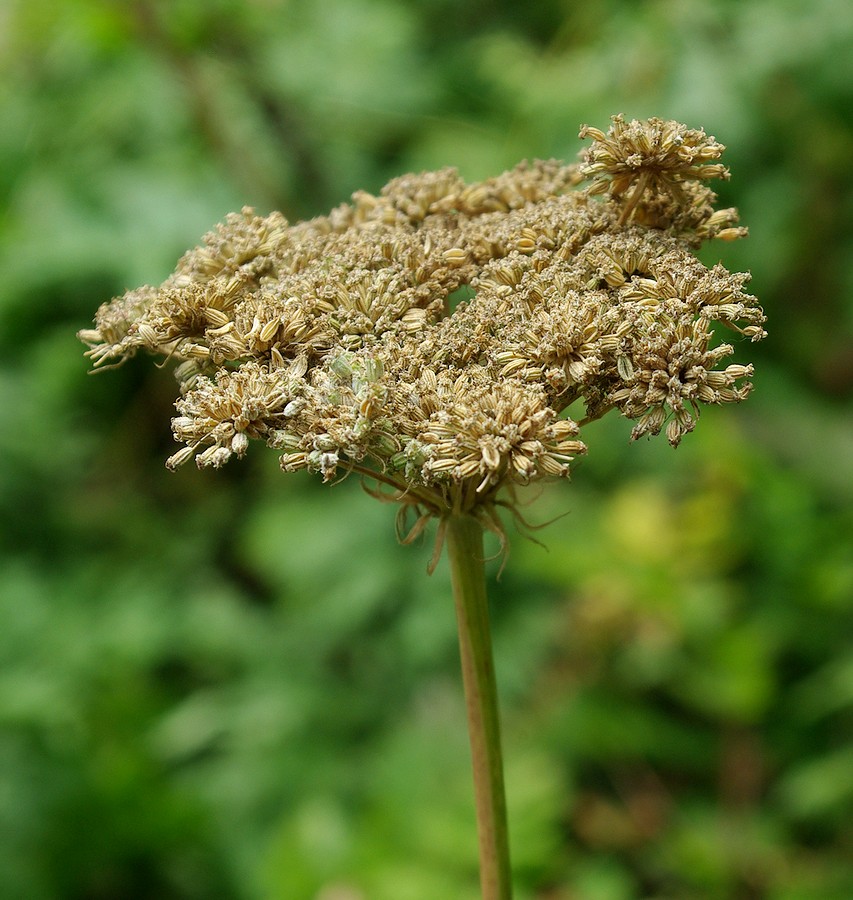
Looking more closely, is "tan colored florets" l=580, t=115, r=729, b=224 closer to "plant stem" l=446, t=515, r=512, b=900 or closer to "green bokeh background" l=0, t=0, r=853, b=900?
"plant stem" l=446, t=515, r=512, b=900

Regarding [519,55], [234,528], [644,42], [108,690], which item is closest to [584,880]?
[108,690]

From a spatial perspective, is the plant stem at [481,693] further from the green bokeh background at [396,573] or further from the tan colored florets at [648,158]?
the green bokeh background at [396,573]

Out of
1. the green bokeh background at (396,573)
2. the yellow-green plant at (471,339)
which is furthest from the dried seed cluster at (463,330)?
the green bokeh background at (396,573)

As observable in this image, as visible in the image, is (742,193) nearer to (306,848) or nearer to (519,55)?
(519,55)

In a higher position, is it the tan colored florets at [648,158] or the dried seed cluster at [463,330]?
the tan colored florets at [648,158]

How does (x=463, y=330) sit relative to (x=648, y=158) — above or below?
below

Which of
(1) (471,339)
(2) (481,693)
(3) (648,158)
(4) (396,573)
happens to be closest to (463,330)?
(1) (471,339)

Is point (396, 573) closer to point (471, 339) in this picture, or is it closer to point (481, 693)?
point (481, 693)
